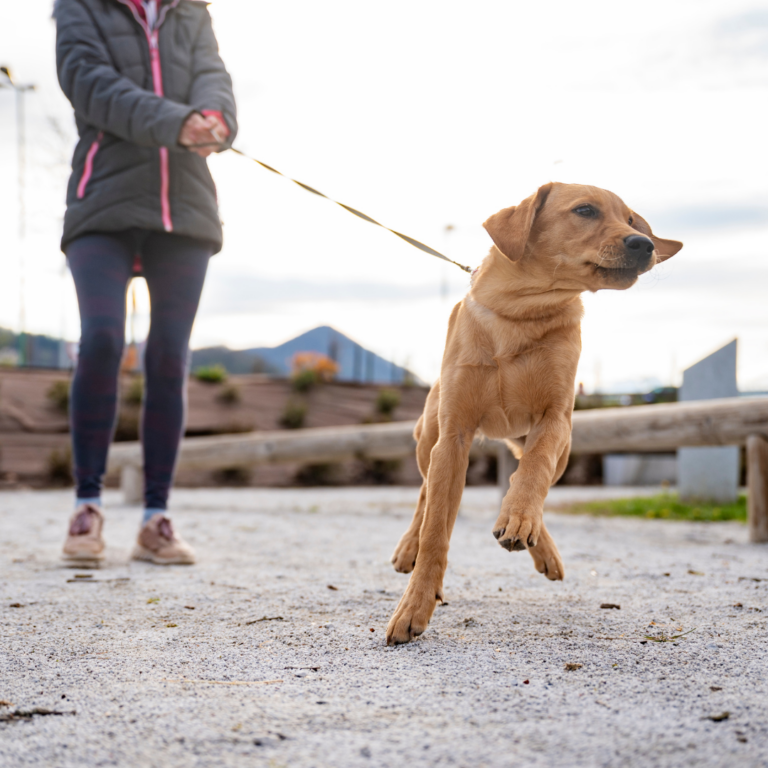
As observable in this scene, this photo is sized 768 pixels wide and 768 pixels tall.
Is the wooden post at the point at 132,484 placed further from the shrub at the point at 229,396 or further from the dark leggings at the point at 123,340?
the shrub at the point at 229,396

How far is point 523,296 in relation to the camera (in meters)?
2.41

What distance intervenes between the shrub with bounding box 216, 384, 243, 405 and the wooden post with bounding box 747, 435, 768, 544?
8.11 m

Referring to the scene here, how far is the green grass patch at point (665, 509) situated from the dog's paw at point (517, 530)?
15.7ft

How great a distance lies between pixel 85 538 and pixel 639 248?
258 cm

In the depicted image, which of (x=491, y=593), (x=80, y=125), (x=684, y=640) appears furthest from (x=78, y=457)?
(x=684, y=640)

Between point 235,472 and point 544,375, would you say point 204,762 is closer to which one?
point 544,375

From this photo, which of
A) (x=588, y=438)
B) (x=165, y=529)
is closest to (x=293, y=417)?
(x=588, y=438)

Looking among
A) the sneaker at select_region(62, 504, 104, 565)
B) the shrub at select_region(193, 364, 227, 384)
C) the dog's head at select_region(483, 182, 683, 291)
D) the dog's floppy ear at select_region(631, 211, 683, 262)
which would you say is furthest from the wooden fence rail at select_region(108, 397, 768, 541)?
the shrub at select_region(193, 364, 227, 384)

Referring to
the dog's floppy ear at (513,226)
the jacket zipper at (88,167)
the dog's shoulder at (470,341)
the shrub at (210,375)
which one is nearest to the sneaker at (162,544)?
the jacket zipper at (88,167)

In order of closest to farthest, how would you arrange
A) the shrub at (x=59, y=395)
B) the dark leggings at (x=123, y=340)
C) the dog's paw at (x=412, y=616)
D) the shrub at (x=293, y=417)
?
the dog's paw at (x=412, y=616) < the dark leggings at (x=123, y=340) < the shrub at (x=59, y=395) < the shrub at (x=293, y=417)

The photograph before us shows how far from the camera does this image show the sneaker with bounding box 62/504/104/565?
331cm

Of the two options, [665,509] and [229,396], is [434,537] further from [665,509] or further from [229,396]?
[229,396]

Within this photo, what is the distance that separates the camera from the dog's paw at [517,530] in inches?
76.5

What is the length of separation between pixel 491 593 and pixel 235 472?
7843 millimetres
